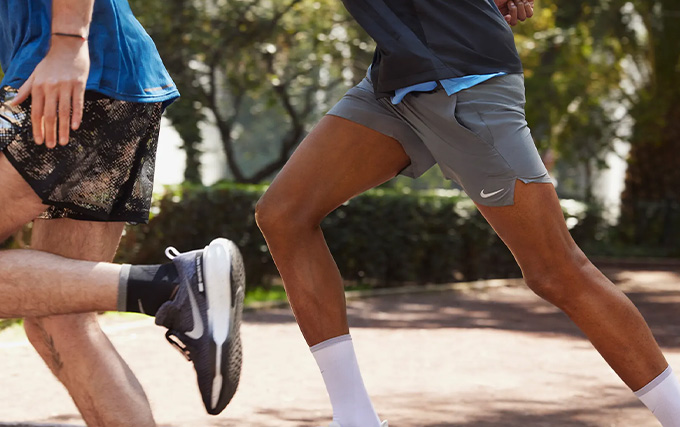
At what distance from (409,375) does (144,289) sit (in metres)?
3.67

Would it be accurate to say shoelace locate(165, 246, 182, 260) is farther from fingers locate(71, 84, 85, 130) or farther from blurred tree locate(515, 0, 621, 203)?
blurred tree locate(515, 0, 621, 203)

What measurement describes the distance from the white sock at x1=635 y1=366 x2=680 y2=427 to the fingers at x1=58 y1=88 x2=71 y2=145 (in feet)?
5.87

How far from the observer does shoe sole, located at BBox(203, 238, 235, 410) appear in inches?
95.4

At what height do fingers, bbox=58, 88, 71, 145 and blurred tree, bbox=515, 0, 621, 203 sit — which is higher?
fingers, bbox=58, 88, 71, 145

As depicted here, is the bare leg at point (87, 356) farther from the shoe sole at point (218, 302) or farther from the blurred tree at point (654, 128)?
the blurred tree at point (654, 128)

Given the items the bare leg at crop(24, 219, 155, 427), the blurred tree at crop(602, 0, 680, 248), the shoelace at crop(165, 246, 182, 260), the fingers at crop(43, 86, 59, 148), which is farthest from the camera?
the blurred tree at crop(602, 0, 680, 248)

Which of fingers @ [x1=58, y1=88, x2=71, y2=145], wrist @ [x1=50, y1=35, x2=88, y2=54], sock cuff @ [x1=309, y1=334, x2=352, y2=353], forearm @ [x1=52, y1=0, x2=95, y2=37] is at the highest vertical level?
forearm @ [x1=52, y1=0, x2=95, y2=37]

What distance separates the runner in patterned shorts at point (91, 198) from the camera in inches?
95.2

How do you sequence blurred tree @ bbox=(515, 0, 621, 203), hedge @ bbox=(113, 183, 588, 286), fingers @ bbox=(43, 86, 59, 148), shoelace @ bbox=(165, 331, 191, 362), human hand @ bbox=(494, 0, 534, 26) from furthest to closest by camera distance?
1. blurred tree @ bbox=(515, 0, 621, 203)
2. hedge @ bbox=(113, 183, 588, 286)
3. human hand @ bbox=(494, 0, 534, 26)
4. shoelace @ bbox=(165, 331, 191, 362)
5. fingers @ bbox=(43, 86, 59, 148)

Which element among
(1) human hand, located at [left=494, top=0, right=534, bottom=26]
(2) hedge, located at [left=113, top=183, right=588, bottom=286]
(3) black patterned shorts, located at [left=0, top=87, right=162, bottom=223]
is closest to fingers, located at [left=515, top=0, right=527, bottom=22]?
(1) human hand, located at [left=494, top=0, right=534, bottom=26]

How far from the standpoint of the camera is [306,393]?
517cm

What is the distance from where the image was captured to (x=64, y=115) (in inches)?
93.9

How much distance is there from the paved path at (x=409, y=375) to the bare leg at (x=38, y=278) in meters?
1.16

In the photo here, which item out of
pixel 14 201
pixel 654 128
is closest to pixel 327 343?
pixel 14 201
